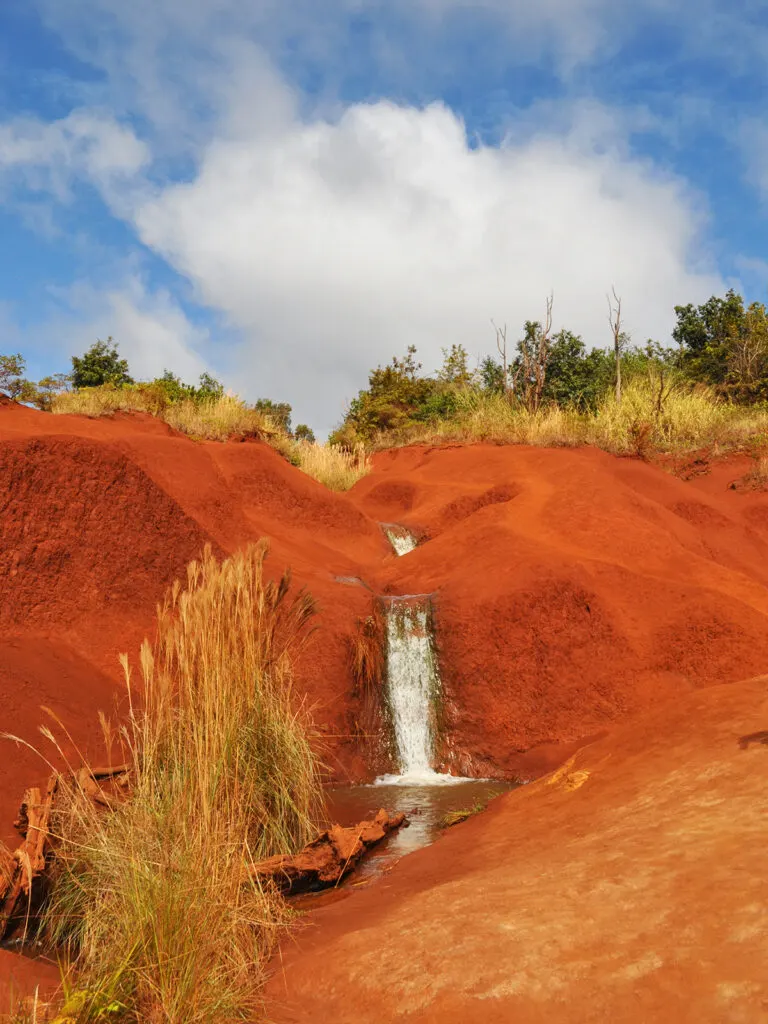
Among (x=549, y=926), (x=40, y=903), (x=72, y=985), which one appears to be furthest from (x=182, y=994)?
(x=40, y=903)

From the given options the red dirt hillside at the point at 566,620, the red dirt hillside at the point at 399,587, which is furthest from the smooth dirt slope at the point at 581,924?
the red dirt hillside at the point at 566,620

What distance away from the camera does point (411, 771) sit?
9.02m

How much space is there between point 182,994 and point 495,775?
641 cm

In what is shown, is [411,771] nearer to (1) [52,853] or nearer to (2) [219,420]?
(1) [52,853]

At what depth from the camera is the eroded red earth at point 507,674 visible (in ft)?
9.64

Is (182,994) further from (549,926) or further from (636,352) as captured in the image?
(636,352)

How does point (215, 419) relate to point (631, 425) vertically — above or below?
above

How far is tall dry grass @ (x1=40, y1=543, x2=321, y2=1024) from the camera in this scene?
2980 millimetres

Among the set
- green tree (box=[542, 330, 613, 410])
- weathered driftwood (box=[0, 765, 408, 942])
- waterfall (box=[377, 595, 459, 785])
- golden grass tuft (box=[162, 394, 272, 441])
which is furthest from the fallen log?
green tree (box=[542, 330, 613, 410])

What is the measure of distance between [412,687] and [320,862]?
15.9 ft

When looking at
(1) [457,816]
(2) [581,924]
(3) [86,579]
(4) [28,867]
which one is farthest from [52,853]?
(3) [86,579]

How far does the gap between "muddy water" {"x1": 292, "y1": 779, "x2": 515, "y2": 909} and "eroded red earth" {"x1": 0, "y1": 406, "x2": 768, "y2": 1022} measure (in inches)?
13.8

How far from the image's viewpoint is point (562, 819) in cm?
498

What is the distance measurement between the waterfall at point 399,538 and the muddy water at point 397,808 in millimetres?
6713
